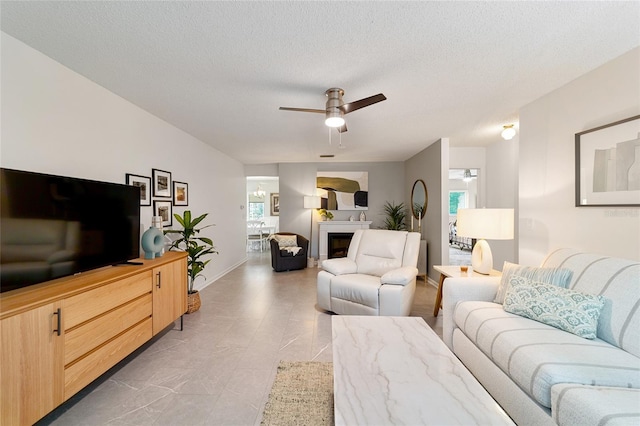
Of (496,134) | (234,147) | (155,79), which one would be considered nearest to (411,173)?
(496,134)

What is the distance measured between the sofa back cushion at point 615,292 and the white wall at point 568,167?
443mm

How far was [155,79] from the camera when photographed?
7.22ft

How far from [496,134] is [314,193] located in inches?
145

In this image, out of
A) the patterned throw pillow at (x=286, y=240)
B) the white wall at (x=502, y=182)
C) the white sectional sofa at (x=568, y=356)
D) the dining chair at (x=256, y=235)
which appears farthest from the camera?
the dining chair at (x=256, y=235)

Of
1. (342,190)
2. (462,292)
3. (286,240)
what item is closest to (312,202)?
(342,190)

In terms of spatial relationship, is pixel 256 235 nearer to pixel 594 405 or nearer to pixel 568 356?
pixel 568 356

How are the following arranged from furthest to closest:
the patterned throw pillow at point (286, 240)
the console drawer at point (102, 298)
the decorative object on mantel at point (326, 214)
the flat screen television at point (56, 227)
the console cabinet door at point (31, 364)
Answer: the decorative object on mantel at point (326, 214) → the patterned throw pillow at point (286, 240) → the console drawer at point (102, 298) → the flat screen television at point (56, 227) → the console cabinet door at point (31, 364)

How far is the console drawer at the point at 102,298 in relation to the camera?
4.97 feet

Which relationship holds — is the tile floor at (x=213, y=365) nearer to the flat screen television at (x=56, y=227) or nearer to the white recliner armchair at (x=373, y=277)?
the white recliner armchair at (x=373, y=277)

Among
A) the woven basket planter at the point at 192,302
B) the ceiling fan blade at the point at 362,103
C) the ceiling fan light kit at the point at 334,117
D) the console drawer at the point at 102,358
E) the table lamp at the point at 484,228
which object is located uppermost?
the ceiling fan blade at the point at 362,103

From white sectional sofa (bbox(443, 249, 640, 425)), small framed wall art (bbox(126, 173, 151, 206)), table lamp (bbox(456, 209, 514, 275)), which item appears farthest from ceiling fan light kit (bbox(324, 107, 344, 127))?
small framed wall art (bbox(126, 173, 151, 206))

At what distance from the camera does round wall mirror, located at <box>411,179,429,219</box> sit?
15.9 ft

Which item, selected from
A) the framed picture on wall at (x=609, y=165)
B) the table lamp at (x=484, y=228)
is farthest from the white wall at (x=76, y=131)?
the framed picture on wall at (x=609, y=165)

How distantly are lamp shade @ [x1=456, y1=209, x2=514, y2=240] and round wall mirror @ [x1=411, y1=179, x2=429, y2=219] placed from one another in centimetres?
215
